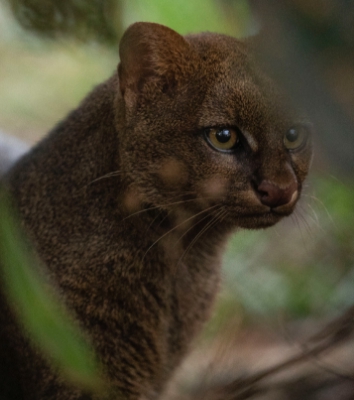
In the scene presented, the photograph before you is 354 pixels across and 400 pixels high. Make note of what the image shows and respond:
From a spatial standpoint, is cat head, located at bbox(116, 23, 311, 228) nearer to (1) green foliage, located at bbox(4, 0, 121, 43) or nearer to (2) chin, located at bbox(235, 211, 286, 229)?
(2) chin, located at bbox(235, 211, 286, 229)

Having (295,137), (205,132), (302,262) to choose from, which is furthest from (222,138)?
(302,262)

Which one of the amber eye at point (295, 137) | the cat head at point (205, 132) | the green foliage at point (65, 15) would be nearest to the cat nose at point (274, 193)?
the cat head at point (205, 132)

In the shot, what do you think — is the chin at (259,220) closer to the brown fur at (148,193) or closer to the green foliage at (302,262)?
the brown fur at (148,193)

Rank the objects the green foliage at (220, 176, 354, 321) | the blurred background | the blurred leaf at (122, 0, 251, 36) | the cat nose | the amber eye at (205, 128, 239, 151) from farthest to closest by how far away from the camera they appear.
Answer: the amber eye at (205, 128, 239, 151)
the cat nose
the green foliage at (220, 176, 354, 321)
the blurred leaf at (122, 0, 251, 36)
the blurred background

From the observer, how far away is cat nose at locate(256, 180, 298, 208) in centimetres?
163

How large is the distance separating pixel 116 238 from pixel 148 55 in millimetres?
650

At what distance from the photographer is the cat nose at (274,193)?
1.63 m

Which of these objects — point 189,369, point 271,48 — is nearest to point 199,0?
point 271,48

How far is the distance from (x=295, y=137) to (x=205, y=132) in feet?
0.89

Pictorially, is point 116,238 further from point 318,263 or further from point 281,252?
point 318,263

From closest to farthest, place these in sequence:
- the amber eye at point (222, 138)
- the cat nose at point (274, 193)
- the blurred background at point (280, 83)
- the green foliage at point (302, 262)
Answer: the blurred background at point (280, 83), the green foliage at point (302, 262), the cat nose at point (274, 193), the amber eye at point (222, 138)

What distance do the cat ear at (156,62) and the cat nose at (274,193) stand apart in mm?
463

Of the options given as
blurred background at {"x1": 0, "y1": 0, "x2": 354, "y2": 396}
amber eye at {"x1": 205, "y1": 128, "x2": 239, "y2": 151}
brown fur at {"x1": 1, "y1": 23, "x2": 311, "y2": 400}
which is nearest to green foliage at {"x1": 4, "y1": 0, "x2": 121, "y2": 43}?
blurred background at {"x1": 0, "y1": 0, "x2": 354, "y2": 396}

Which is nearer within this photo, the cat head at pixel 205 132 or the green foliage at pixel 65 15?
the green foliage at pixel 65 15
